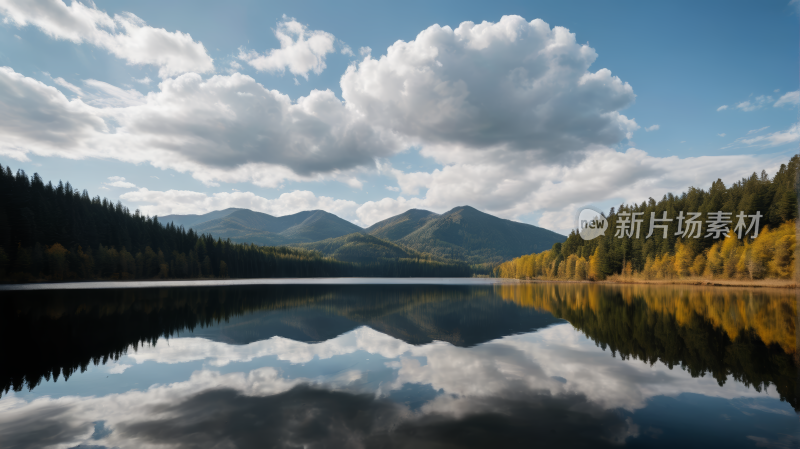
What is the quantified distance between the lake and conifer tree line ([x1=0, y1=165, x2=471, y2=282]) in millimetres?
98083

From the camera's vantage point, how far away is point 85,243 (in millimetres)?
112312

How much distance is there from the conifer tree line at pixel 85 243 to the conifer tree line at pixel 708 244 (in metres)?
154

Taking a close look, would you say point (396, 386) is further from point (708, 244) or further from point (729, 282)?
point (708, 244)

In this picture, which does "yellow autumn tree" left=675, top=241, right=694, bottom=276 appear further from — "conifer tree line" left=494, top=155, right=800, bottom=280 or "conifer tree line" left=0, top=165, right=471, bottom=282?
"conifer tree line" left=0, top=165, right=471, bottom=282

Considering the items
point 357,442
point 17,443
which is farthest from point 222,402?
point 357,442

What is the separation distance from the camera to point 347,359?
16641 millimetres

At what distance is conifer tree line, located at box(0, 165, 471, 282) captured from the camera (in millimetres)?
92100

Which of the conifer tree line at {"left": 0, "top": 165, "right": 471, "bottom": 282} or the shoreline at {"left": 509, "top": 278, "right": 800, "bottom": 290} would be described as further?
the conifer tree line at {"left": 0, "top": 165, "right": 471, "bottom": 282}

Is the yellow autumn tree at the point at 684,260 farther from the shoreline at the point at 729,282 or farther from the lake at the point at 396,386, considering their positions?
the lake at the point at 396,386

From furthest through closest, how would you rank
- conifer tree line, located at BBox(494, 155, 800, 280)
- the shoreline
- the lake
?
conifer tree line, located at BBox(494, 155, 800, 280) → the shoreline → the lake

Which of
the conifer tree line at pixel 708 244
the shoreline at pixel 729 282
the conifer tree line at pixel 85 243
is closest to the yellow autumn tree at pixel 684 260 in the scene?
the conifer tree line at pixel 708 244

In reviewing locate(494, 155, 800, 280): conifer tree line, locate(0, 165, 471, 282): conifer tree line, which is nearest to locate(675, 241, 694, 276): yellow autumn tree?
locate(494, 155, 800, 280): conifer tree line

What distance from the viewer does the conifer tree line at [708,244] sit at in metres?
72.9

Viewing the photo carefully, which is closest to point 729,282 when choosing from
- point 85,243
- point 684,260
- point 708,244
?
point 684,260
